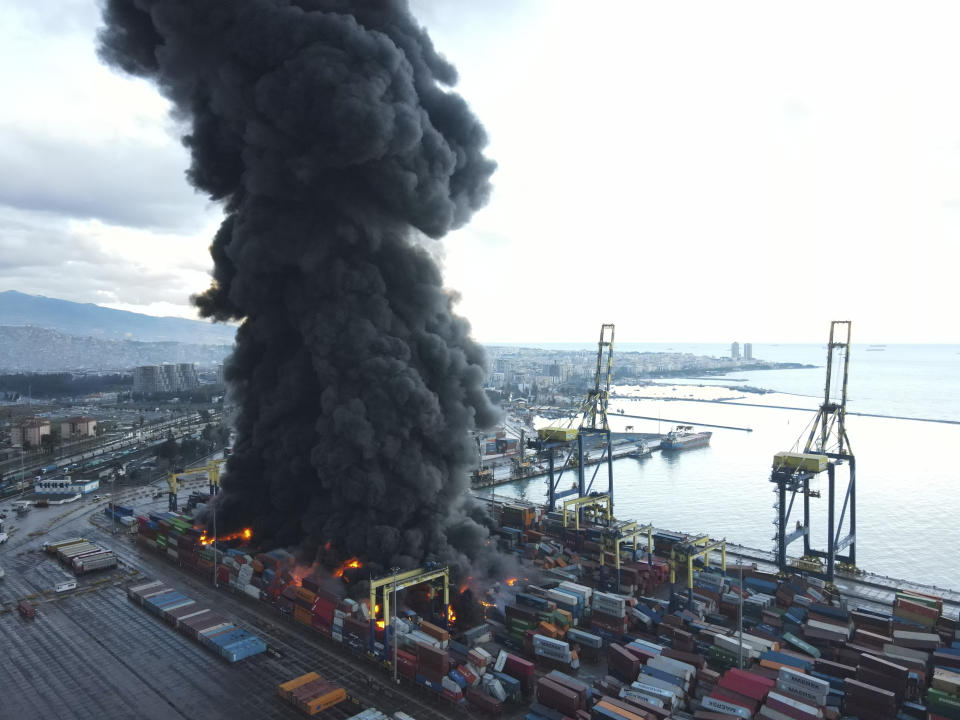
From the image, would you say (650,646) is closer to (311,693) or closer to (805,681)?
(805,681)

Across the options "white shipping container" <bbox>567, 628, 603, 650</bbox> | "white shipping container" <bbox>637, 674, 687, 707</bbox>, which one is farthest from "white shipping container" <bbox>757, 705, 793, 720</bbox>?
"white shipping container" <bbox>567, 628, 603, 650</bbox>

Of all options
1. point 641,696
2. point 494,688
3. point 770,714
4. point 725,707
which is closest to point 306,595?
point 494,688

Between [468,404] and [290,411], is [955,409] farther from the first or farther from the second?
[290,411]

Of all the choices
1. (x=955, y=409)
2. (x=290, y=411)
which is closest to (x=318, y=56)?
(x=290, y=411)

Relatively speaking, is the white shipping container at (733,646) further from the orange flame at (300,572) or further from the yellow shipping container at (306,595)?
the orange flame at (300,572)

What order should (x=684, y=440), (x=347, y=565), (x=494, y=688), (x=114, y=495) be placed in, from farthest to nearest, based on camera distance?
(x=684, y=440) → (x=114, y=495) → (x=347, y=565) → (x=494, y=688)

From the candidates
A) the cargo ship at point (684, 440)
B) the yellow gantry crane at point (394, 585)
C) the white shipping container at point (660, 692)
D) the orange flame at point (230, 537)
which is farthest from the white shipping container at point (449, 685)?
the cargo ship at point (684, 440)

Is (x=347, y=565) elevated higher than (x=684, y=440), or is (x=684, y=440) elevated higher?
(x=347, y=565)
